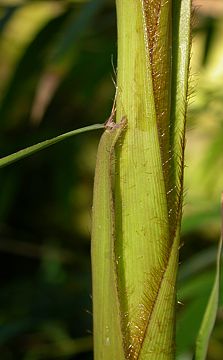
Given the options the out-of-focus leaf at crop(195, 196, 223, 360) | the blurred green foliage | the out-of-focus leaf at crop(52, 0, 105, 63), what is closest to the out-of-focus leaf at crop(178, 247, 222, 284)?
the blurred green foliage

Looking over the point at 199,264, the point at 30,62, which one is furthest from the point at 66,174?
the point at 199,264

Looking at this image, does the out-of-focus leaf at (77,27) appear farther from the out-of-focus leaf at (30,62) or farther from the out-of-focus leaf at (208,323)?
the out-of-focus leaf at (208,323)

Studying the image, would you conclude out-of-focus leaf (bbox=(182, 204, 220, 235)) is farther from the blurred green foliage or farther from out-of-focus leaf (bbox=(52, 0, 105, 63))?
out-of-focus leaf (bbox=(52, 0, 105, 63))

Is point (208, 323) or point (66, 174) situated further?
point (66, 174)

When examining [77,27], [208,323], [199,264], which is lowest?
[208,323]

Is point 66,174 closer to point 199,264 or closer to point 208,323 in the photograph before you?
point 199,264

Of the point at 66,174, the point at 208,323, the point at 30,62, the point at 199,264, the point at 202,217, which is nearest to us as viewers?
the point at 208,323

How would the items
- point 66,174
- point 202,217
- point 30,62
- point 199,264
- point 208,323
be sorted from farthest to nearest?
point 66,174 → point 30,62 → point 199,264 → point 202,217 → point 208,323

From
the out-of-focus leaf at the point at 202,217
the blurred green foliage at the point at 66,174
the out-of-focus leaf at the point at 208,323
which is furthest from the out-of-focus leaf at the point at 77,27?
the out-of-focus leaf at the point at 208,323
